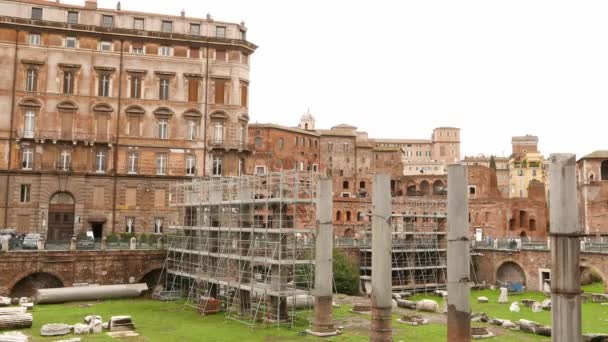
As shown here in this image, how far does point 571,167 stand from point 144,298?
75.4 ft

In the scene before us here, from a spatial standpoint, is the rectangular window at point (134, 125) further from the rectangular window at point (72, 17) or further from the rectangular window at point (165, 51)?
the rectangular window at point (72, 17)

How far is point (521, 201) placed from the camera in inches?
2058

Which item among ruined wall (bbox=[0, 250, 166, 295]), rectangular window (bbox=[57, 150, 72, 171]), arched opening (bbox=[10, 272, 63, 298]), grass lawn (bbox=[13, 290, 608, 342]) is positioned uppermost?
rectangular window (bbox=[57, 150, 72, 171])

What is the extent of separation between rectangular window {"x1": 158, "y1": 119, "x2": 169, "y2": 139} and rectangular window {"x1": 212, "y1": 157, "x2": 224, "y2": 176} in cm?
328

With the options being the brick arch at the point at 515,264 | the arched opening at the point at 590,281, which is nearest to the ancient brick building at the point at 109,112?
the brick arch at the point at 515,264

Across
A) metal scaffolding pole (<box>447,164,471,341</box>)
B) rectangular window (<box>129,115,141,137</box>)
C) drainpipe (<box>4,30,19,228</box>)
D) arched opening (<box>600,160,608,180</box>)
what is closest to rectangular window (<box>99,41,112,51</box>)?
rectangular window (<box>129,115,141,137</box>)

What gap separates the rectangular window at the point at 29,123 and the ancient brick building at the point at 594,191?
39.5m

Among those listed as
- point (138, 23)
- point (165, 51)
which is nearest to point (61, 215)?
point (165, 51)

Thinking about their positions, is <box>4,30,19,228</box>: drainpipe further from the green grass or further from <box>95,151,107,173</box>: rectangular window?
the green grass

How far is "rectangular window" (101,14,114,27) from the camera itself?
3528cm

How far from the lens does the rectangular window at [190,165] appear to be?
117ft

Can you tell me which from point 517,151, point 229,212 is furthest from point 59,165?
point 517,151

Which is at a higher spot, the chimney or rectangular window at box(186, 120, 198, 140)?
the chimney

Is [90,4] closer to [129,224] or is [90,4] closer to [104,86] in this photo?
[104,86]
